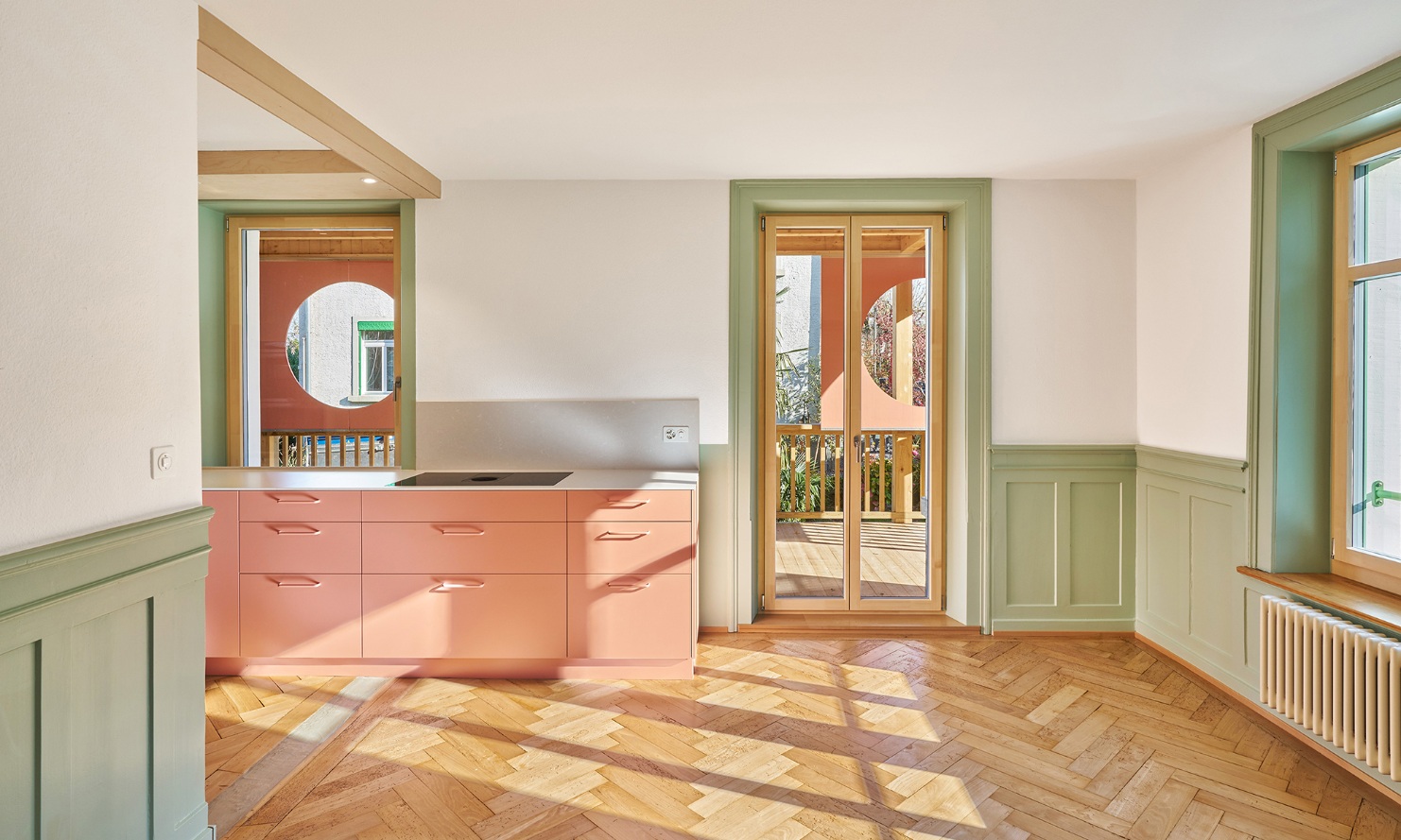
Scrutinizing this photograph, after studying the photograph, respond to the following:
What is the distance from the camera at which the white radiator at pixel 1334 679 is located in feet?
7.20

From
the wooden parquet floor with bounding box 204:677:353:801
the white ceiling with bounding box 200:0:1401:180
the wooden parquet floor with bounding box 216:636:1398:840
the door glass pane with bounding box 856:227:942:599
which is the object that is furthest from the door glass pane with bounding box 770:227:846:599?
the wooden parquet floor with bounding box 204:677:353:801

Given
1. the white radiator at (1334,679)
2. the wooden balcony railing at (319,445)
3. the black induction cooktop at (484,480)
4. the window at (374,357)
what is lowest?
the white radiator at (1334,679)

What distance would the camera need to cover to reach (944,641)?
143 inches

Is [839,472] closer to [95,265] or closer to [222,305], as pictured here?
[95,265]

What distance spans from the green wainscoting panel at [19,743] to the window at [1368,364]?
3950 mm

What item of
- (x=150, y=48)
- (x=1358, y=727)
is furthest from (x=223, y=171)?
(x=1358, y=727)

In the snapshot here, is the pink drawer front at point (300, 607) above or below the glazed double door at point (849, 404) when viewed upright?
below

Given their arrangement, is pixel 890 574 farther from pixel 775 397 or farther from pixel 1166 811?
pixel 1166 811

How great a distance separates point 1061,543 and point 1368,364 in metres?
1.48

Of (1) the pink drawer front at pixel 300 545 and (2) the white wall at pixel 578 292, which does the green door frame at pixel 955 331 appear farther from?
(1) the pink drawer front at pixel 300 545

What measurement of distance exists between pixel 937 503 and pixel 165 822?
11.3 feet

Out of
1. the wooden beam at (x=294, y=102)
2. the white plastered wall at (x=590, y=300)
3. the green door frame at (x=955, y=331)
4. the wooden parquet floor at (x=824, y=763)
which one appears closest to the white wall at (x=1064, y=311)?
the green door frame at (x=955, y=331)

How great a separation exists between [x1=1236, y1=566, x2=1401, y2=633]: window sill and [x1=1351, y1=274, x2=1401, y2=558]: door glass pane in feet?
0.51

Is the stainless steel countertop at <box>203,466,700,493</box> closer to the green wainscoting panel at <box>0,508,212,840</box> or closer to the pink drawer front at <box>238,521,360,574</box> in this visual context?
the pink drawer front at <box>238,521,360,574</box>
